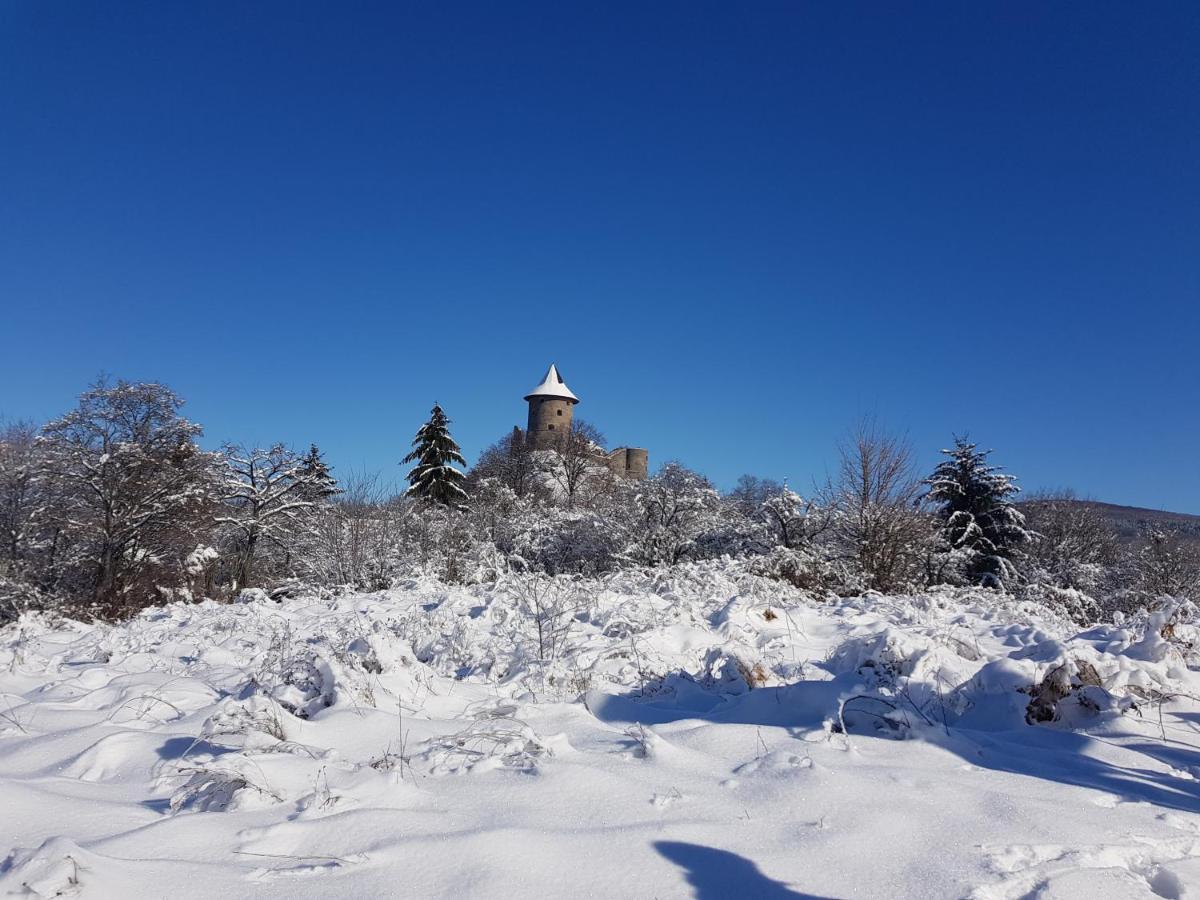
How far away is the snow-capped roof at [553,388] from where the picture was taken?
5625cm

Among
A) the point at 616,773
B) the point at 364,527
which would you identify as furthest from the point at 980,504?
the point at 616,773

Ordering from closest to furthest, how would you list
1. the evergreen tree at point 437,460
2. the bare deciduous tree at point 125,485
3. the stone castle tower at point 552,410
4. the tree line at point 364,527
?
the tree line at point 364,527, the bare deciduous tree at point 125,485, the evergreen tree at point 437,460, the stone castle tower at point 552,410

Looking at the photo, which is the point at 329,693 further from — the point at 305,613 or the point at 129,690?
the point at 305,613

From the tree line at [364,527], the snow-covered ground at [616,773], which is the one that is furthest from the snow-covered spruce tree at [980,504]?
the snow-covered ground at [616,773]

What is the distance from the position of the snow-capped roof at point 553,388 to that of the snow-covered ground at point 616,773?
51.2 metres

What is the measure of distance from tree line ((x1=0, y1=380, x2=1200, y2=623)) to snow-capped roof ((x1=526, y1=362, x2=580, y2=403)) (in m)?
28.6

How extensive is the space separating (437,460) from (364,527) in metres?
19.9

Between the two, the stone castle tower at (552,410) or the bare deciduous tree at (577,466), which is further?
the stone castle tower at (552,410)

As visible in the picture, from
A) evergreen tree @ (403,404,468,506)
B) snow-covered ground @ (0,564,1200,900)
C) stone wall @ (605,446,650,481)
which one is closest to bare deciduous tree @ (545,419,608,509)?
evergreen tree @ (403,404,468,506)

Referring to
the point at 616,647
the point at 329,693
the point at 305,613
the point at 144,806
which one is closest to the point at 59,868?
the point at 144,806

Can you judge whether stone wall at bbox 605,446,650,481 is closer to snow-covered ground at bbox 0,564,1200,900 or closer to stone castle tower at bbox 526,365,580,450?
stone castle tower at bbox 526,365,580,450

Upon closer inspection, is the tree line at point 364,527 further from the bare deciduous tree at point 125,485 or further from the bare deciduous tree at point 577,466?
the bare deciduous tree at point 577,466

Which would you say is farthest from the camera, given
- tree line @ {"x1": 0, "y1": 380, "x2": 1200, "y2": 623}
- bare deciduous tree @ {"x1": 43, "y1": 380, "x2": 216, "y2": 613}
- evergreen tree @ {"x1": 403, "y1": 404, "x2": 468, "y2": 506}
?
evergreen tree @ {"x1": 403, "y1": 404, "x2": 468, "y2": 506}

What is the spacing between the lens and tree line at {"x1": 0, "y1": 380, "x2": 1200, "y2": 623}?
16453 millimetres
